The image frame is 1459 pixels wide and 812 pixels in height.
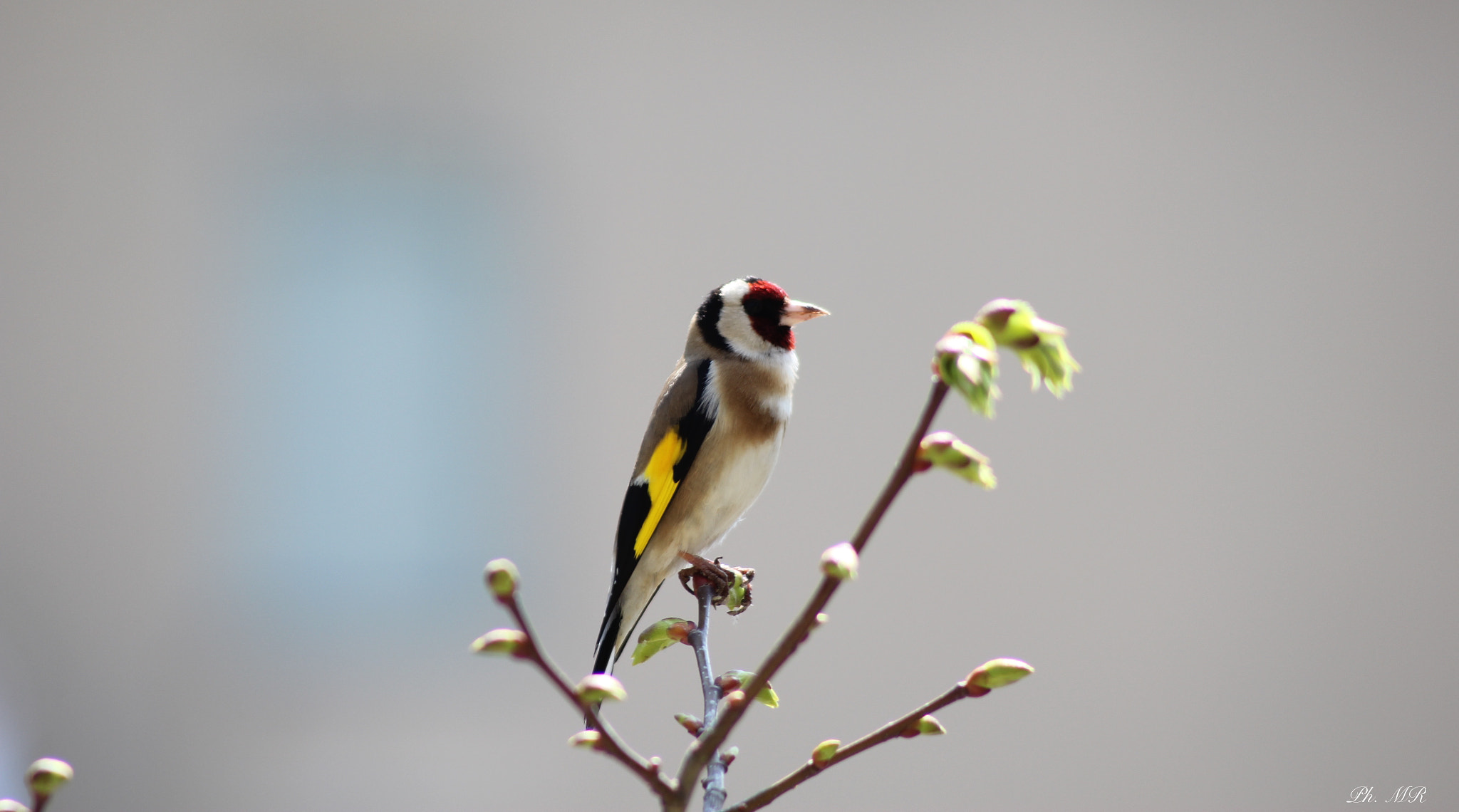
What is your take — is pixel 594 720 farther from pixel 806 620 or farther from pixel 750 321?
pixel 750 321

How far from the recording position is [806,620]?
0.50 m

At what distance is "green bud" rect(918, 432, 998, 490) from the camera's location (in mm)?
506

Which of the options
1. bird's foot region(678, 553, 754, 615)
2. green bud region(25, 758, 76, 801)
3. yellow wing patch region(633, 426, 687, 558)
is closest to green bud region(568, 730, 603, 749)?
green bud region(25, 758, 76, 801)

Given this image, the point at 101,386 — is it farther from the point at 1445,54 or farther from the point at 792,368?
the point at 1445,54

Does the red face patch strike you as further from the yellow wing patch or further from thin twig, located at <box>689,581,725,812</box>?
thin twig, located at <box>689,581,725,812</box>

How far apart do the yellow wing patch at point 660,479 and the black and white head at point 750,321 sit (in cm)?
19

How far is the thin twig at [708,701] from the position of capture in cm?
65

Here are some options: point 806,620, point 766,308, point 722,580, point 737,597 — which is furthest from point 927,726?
point 766,308

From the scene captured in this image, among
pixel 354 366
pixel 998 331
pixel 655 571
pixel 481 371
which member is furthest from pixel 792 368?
pixel 354 366

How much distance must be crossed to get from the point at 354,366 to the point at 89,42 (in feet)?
4.52

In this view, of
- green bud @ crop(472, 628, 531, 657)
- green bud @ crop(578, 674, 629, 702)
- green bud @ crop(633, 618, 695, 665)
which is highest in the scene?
green bud @ crop(472, 628, 531, 657)

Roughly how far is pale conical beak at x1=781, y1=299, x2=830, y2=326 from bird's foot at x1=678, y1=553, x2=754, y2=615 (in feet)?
1.13

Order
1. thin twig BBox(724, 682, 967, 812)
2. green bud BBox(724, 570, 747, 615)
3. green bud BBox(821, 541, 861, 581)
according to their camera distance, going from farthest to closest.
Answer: green bud BBox(724, 570, 747, 615) → thin twig BBox(724, 682, 967, 812) → green bud BBox(821, 541, 861, 581)

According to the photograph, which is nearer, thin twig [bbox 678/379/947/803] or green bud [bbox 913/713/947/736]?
thin twig [bbox 678/379/947/803]
